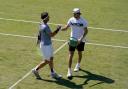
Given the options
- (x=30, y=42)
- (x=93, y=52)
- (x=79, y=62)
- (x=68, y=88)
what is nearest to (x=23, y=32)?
(x=30, y=42)

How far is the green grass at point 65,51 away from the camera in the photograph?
510 inches

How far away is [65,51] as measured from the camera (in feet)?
52.6

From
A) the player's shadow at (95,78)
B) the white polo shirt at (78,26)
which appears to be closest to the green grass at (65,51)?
the player's shadow at (95,78)

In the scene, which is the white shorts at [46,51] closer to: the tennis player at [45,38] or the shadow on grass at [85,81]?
the tennis player at [45,38]

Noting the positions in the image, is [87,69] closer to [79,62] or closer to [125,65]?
[79,62]

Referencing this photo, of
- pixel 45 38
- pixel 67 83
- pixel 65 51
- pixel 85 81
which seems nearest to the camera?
pixel 45 38

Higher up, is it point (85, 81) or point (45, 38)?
point (45, 38)

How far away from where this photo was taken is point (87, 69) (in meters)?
14.1

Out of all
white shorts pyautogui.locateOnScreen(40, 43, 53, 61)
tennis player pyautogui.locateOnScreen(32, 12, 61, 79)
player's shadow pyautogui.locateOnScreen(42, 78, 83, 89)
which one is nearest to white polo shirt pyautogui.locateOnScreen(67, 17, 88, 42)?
tennis player pyautogui.locateOnScreen(32, 12, 61, 79)

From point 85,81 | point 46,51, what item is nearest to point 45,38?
point 46,51

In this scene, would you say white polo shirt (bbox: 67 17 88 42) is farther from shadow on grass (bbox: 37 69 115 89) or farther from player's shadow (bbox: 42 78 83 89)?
player's shadow (bbox: 42 78 83 89)

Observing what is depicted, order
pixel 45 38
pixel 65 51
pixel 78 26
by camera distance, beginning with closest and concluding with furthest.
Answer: pixel 45 38 < pixel 78 26 < pixel 65 51

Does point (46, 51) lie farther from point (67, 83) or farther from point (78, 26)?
point (78, 26)

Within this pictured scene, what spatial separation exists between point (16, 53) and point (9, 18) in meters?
5.55
